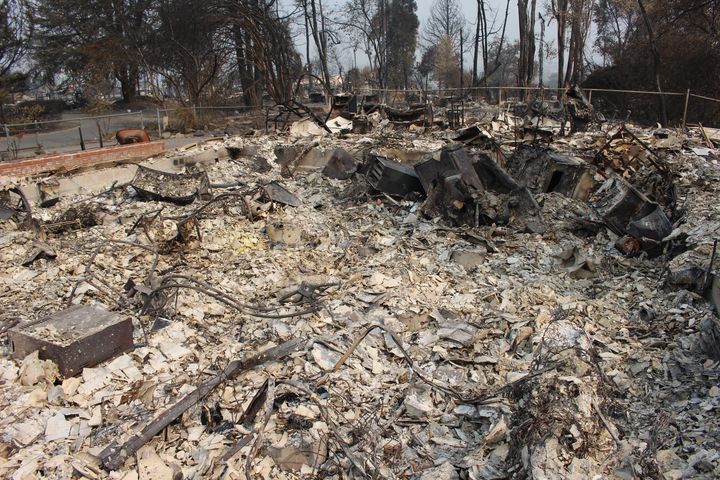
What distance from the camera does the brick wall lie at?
33.0 feet

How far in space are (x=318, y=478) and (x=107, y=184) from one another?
8.80 meters

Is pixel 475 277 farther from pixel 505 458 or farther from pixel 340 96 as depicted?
pixel 340 96

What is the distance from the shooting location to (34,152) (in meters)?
12.7

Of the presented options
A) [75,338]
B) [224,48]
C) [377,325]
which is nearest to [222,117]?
[224,48]

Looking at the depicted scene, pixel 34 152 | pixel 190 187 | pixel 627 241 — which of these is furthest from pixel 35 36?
pixel 627 241

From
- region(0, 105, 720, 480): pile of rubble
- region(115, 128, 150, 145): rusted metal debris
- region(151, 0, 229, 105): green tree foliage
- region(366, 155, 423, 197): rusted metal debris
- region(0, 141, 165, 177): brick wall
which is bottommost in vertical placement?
region(0, 105, 720, 480): pile of rubble

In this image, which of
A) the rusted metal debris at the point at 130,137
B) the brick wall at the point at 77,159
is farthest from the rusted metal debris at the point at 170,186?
the rusted metal debris at the point at 130,137

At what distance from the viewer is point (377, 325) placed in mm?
4406

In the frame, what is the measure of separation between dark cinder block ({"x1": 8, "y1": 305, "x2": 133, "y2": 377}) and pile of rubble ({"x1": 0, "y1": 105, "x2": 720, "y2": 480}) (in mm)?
20

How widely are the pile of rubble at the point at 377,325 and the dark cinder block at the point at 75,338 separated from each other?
20mm

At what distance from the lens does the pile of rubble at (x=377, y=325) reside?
327cm

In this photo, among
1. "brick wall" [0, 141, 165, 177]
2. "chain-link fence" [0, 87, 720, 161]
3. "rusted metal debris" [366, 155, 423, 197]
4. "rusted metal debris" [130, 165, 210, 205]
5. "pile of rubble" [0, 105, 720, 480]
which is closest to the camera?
"pile of rubble" [0, 105, 720, 480]

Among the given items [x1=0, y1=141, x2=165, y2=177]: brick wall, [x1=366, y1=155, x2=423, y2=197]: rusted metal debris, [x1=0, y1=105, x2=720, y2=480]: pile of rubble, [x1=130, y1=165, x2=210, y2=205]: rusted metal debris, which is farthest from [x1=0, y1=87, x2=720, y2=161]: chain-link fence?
[x1=366, y1=155, x2=423, y2=197]: rusted metal debris

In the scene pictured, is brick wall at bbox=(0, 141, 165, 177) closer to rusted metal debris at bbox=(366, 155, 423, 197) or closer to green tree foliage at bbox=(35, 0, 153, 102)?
rusted metal debris at bbox=(366, 155, 423, 197)
